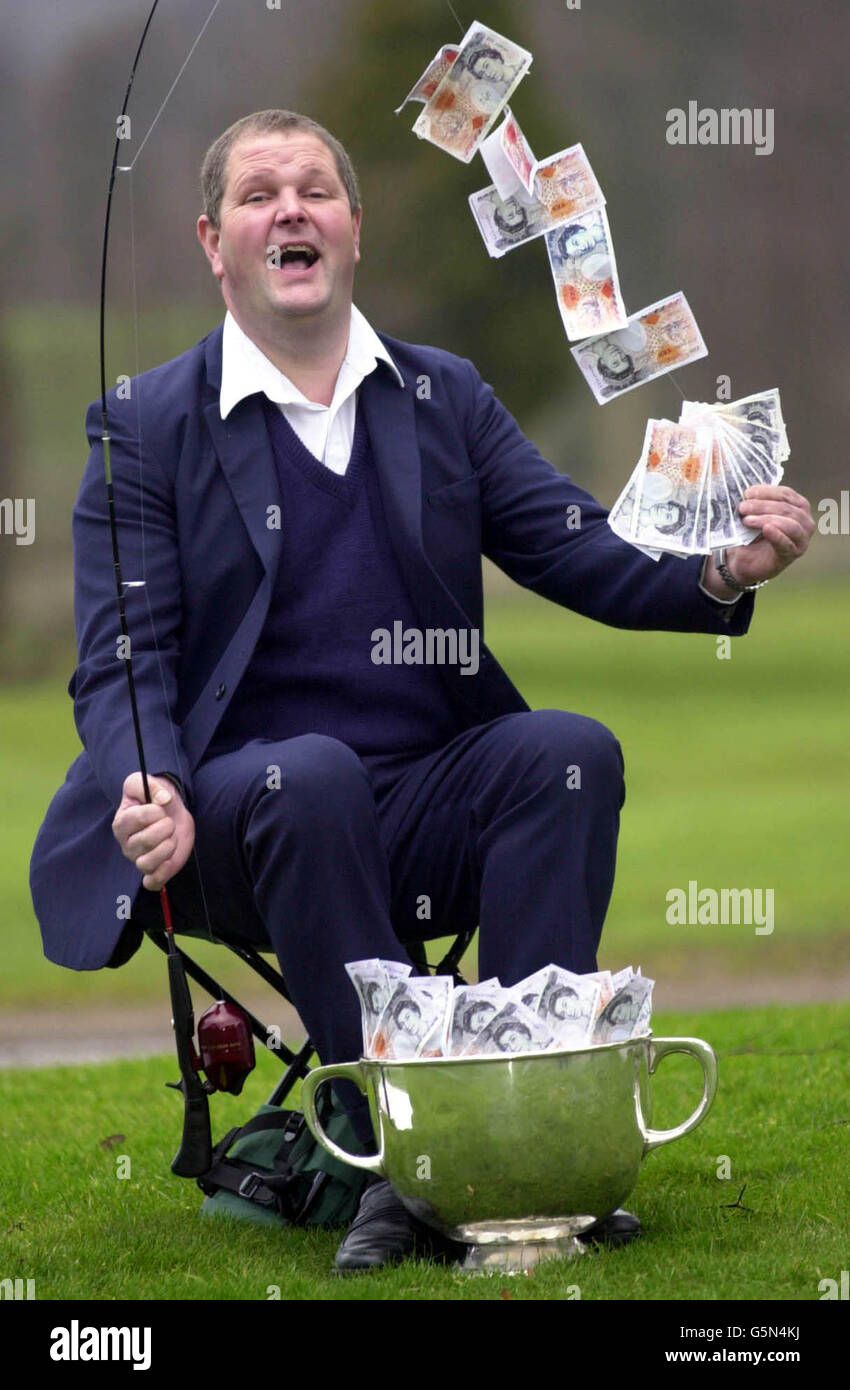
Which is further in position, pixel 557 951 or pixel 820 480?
pixel 820 480

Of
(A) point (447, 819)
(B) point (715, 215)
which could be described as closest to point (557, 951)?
(A) point (447, 819)

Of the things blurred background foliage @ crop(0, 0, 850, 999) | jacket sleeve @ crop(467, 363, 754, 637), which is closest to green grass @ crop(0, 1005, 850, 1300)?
jacket sleeve @ crop(467, 363, 754, 637)

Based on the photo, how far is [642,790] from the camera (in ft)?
50.7

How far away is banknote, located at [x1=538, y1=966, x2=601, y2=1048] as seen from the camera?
7.91 feet

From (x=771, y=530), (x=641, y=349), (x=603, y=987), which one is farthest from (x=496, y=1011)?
(x=641, y=349)

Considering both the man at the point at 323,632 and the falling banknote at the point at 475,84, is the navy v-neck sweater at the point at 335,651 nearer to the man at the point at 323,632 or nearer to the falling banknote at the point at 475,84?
the man at the point at 323,632

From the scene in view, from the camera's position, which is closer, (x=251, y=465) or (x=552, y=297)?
(x=251, y=465)

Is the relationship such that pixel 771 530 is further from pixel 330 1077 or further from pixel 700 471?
pixel 330 1077

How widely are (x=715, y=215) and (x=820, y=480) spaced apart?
4232 millimetres

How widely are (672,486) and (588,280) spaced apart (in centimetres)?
40

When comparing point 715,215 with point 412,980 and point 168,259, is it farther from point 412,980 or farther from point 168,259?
point 412,980

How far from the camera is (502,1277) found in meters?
2.35

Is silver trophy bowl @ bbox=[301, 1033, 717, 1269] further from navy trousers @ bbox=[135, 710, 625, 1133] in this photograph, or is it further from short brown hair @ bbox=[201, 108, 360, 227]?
short brown hair @ bbox=[201, 108, 360, 227]

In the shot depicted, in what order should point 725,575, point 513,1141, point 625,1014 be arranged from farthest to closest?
1. point 725,575
2. point 625,1014
3. point 513,1141
